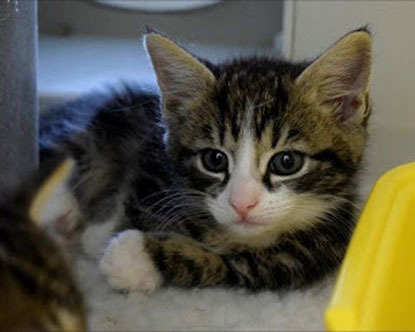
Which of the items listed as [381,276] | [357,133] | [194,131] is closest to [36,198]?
[381,276]

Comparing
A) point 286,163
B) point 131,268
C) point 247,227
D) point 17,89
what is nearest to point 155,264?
point 131,268

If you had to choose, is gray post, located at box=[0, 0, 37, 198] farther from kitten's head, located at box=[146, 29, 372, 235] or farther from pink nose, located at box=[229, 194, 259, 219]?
pink nose, located at box=[229, 194, 259, 219]

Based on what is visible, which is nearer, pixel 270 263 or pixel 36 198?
pixel 36 198

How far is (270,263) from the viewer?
1.72 m

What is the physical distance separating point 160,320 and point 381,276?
0.47 meters

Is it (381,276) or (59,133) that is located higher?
(381,276)

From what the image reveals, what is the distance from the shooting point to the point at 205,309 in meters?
1.67

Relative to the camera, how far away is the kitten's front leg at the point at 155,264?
A: 5.54 feet

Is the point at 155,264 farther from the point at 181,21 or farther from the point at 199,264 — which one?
the point at 181,21

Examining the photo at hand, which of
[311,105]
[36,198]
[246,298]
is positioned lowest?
[246,298]

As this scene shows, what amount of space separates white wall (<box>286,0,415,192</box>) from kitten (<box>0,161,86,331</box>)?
1.21 meters

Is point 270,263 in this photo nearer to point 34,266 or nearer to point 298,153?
point 298,153

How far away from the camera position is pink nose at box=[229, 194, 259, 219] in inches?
62.1

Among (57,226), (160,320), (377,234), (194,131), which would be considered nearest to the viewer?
(57,226)
